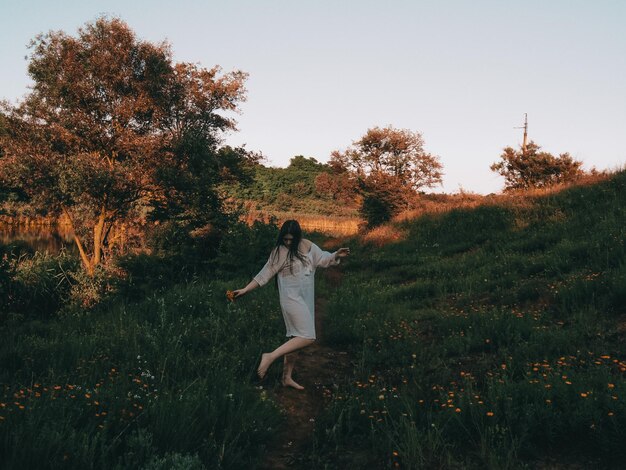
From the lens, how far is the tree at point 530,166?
32.7 metres

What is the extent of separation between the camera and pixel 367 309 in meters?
8.88

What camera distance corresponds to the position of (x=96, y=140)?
1741cm

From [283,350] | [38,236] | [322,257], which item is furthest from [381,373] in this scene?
[38,236]

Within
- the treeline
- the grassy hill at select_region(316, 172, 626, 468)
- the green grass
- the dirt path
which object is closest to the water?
the green grass

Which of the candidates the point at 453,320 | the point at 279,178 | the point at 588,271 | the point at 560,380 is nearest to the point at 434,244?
the point at 588,271

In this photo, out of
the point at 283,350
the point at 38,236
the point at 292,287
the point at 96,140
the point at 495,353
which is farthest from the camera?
the point at 38,236

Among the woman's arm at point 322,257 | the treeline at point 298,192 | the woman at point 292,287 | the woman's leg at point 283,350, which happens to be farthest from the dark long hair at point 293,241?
the treeline at point 298,192

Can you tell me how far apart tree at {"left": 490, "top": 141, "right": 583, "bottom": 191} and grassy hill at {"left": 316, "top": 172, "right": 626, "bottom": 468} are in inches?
822

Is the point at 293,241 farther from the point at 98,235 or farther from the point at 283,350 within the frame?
the point at 98,235

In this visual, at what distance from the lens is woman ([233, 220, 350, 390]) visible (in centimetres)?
561

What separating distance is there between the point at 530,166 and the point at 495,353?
32292mm

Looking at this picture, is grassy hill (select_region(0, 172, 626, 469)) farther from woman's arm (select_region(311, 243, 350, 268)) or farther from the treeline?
the treeline

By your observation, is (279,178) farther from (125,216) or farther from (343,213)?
(125,216)

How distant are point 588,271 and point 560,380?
5074 millimetres
